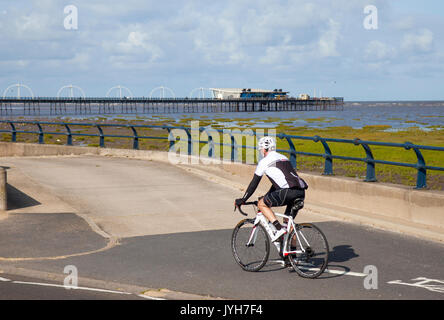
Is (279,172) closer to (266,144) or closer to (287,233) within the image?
(266,144)

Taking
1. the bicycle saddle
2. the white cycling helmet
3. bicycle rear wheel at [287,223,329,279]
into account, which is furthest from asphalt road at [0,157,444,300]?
the white cycling helmet

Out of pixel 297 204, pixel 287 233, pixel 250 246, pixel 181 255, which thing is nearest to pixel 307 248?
pixel 287 233

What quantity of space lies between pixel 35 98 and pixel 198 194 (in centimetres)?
18040

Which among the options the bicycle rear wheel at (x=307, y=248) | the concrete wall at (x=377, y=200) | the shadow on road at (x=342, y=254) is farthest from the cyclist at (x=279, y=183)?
the concrete wall at (x=377, y=200)

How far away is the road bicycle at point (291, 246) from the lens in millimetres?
8164

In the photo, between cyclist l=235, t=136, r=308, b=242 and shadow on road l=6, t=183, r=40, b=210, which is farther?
shadow on road l=6, t=183, r=40, b=210

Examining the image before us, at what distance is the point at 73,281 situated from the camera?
26.3ft

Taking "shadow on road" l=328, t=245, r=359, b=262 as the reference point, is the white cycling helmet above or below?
above

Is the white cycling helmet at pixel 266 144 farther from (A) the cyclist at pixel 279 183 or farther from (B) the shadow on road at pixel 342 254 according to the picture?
(B) the shadow on road at pixel 342 254

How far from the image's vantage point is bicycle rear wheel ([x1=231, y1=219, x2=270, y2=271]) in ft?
28.0

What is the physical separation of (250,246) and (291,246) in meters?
0.68

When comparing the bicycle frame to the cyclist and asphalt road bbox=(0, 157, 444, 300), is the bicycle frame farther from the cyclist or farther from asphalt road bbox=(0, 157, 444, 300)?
asphalt road bbox=(0, 157, 444, 300)

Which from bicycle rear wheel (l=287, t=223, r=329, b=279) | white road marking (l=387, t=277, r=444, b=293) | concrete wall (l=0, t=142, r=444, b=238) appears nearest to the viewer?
white road marking (l=387, t=277, r=444, b=293)
